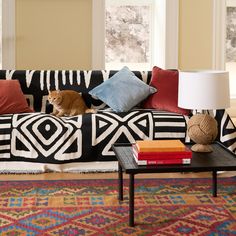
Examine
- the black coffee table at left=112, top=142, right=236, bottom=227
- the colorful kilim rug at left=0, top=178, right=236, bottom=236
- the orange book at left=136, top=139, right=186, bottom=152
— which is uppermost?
the orange book at left=136, top=139, right=186, bottom=152

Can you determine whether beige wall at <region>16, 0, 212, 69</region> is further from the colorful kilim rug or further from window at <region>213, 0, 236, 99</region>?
the colorful kilim rug

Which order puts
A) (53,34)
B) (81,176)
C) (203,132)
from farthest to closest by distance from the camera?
(53,34)
(81,176)
(203,132)

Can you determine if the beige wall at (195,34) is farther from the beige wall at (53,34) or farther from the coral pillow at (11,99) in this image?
the coral pillow at (11,99)

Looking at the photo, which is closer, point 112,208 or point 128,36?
point 112,208

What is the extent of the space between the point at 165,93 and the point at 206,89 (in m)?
1.33

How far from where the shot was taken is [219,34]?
6.77 m

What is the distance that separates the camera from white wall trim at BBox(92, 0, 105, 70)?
6508 mm

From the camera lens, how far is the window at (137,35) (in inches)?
Result: 260

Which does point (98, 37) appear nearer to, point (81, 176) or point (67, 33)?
point (67, 33)

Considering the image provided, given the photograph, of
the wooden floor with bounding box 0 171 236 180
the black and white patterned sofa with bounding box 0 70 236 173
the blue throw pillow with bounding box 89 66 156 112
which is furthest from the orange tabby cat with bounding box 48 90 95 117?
the wooden floor with bounding box 0 171 236 180

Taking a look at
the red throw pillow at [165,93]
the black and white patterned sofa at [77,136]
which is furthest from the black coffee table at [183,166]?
the red throw pillow at [165,93]

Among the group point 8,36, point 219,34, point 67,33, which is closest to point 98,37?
point 67,33

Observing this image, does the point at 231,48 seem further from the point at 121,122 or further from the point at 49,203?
the point at 49,203

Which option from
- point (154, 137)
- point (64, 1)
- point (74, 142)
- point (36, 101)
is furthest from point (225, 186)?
point (64, 1)
